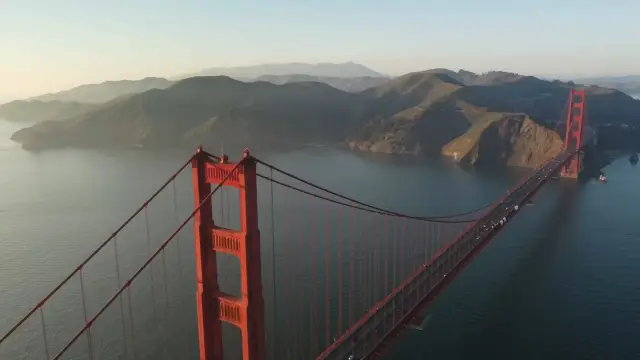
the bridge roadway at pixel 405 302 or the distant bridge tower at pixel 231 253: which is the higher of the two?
the distant bridge tower at pixel 231 253

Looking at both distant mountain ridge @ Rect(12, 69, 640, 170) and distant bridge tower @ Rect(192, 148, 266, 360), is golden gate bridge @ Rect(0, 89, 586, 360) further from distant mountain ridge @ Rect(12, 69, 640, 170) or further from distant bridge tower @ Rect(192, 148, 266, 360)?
distant mountain ridge @ Rect(12, 69, 640, 170)

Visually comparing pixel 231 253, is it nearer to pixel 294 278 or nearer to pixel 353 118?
pixel 294 278

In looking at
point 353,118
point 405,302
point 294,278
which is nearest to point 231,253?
point 405,302

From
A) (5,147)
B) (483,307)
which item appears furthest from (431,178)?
(5,147)

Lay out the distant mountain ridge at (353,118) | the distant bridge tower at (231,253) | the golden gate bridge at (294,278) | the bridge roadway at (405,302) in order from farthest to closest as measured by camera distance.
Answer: the distant mountain ridge at (353,118) < the bridge roadway at (405,302) < the golden gate bridge at (294,278) < the distant bridge tower at (231,253)

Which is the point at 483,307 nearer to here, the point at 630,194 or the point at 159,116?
the point at 630,194

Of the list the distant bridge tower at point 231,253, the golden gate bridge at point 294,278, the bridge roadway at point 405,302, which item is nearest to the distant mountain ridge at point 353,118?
the golden gate bridge at point 294,278

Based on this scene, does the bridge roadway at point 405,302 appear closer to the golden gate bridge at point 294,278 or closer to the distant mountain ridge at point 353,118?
the golden gate bridge at point 294,278
